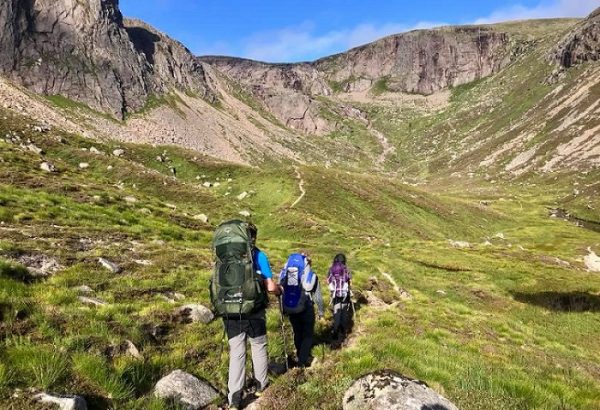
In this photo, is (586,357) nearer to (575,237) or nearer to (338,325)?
(338,325)

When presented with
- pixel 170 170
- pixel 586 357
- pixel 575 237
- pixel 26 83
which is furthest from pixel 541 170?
pixel 26 83

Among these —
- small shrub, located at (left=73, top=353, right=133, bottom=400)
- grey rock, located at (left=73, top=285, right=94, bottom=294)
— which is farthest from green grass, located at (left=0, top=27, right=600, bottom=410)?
grey rock, located at (left=73, top=285, right=94, bottom=294)

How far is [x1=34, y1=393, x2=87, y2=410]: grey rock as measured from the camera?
6.27m

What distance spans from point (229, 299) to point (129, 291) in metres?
7.70

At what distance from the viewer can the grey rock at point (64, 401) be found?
627 centimetres

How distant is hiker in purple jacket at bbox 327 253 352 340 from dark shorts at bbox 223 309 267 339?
6.64 m

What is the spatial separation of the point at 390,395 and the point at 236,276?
3671 millimetres

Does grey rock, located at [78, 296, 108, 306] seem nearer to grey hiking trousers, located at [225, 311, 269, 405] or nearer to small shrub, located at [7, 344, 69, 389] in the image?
small shrub, located at [7, 344, 69, 389]

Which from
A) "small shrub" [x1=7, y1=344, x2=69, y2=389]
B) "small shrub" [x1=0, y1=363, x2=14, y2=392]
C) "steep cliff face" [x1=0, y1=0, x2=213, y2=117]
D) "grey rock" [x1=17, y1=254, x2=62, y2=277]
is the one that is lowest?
"small shrub" [x1=7, y1=344, x2=69, y2=389]

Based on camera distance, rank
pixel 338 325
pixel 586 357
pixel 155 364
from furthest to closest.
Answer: pixel 586 357 < pixel 338 325 < pixel 155 364

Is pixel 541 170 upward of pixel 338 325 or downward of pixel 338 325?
upward

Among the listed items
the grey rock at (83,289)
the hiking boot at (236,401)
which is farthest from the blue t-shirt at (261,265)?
the grey rock at (83,289)

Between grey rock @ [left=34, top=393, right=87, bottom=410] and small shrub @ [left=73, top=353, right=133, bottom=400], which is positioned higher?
grey rock @ [left=34, top=393, right=87, bottom=410]

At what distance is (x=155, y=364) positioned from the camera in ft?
31.2
